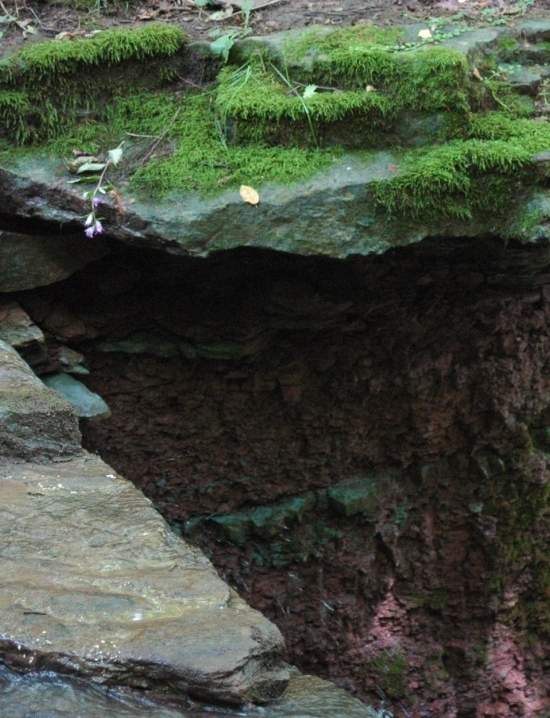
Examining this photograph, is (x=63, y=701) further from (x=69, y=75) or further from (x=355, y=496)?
(x=355, y=496)

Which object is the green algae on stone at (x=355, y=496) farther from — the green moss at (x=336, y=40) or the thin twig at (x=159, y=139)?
the green moss at (x=336, y=40)

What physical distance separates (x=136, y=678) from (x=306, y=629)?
3.27 m

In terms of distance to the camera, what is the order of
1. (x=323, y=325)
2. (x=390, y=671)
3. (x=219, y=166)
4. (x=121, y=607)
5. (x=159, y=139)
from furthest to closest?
(x=390, y=671) < (x=323, y=325) < (x=159, y=139) < (x=219, y=166) < (x=121, y=607)

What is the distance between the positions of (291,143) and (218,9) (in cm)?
93

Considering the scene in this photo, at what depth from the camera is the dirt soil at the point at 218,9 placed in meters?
3.96

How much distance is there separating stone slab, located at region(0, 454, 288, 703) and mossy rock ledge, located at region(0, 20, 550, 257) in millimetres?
1398

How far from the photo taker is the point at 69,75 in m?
3.67

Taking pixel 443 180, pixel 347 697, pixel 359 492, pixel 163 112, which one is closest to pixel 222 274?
pixel 163 112

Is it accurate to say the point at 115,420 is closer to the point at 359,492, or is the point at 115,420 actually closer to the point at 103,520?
the point at 359,492

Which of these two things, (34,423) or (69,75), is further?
(69,75)

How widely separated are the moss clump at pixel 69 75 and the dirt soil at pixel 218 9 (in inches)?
10.7

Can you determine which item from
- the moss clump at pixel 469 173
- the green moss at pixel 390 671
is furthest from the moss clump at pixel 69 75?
the green moss at pixel 390 671

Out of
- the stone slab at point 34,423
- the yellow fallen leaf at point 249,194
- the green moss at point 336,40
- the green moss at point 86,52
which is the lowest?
the stone slab at point 34,423

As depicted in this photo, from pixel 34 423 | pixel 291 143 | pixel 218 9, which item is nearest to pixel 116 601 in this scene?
pixel 34 423
